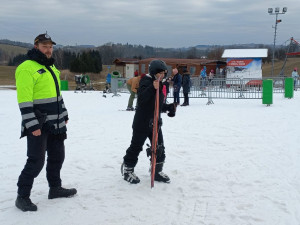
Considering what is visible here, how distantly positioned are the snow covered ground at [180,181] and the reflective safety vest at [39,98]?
103cm

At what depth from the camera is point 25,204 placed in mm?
4215

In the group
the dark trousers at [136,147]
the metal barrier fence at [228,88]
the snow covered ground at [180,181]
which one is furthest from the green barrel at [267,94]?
the dark trousers at [136,147]

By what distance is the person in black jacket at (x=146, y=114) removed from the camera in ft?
16.3

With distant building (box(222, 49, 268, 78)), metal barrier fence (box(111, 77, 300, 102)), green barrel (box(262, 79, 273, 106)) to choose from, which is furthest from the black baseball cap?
distant building (box(222, 49, 268, 78))

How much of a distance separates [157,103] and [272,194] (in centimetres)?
196

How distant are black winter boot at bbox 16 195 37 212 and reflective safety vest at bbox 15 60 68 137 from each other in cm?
77

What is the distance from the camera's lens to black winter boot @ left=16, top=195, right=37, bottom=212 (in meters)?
4.21

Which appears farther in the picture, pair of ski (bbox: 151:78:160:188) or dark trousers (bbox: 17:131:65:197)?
pair of ski (bbox: 151:78:160:188)

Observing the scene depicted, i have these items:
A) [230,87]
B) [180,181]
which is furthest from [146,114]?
[230,87]

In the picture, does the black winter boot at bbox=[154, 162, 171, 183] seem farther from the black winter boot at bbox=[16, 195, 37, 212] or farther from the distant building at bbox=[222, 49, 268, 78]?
the distant building at bbox=[222, 49, 268, 78]

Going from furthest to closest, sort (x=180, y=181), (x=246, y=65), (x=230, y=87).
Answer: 1. (x=246, y=65)
2. (x=230, y=87)
3. (x=180, y=181)

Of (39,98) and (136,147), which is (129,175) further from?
(39,98)

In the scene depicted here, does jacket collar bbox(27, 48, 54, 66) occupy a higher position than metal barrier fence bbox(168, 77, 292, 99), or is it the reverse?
jacket collar bbox(27, 48, 54, 66)

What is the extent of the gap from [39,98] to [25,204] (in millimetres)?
1245
